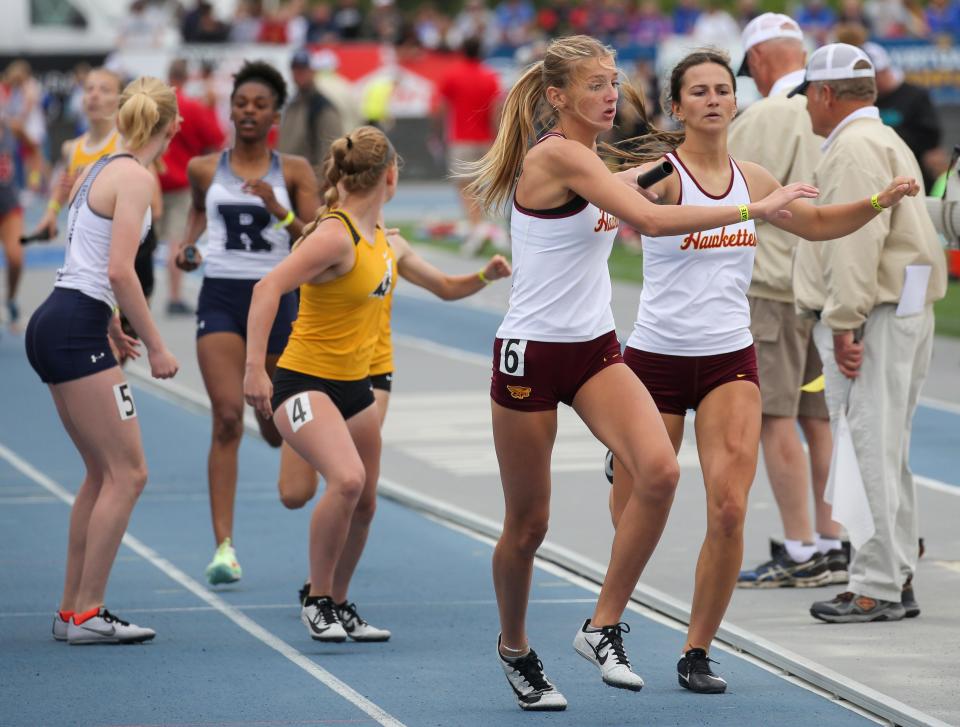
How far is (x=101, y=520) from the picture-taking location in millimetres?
7176

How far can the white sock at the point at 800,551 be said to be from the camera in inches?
318

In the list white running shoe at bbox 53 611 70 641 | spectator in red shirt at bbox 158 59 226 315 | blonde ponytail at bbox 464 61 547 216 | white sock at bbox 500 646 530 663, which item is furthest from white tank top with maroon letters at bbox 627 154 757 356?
spectator in red shirt at bbox 158 59 226 315

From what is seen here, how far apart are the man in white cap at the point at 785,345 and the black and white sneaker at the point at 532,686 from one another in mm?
2058

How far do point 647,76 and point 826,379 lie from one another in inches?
744

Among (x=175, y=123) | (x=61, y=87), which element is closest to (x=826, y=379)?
(x=175, y=123)

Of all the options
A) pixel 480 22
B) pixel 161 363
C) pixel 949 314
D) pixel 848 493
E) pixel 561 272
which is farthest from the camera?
pixel 480 22

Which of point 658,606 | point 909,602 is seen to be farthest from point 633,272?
point 909,602

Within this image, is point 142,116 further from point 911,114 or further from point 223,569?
point 911,114

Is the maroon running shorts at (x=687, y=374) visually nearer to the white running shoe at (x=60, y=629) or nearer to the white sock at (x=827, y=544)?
the white sock at (x=827, y=544)

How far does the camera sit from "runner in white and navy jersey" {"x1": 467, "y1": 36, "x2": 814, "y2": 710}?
5953 millimetres

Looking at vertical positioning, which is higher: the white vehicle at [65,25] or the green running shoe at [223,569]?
the white vehicle at [65,25]

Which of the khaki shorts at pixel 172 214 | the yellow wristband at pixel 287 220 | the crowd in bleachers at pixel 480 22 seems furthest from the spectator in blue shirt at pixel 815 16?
the yellow wristband at pixel 287 220

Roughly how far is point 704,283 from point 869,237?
39.6 inches

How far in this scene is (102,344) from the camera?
7148mm
